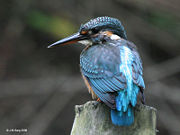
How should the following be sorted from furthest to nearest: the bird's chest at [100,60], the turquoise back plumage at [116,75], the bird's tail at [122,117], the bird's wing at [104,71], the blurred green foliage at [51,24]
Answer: the blurred green foliage at [51,24] < the bird's chest at [100,60] < the bird's wing at [104,71] < the turquoise back plumage at [116,75] < the bird's tail at [122,117]

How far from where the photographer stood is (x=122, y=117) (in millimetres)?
2496

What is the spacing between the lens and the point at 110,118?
2590 millimetres

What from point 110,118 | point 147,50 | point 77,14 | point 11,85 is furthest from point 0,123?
point 110,118

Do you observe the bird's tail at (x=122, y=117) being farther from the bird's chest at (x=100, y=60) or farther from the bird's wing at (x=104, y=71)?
the bird's chest at (x=100, y=60)

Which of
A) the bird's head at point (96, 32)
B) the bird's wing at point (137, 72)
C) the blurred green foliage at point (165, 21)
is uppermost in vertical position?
the blurred green foliage at point (165, 21)

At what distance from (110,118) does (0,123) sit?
13.8ft

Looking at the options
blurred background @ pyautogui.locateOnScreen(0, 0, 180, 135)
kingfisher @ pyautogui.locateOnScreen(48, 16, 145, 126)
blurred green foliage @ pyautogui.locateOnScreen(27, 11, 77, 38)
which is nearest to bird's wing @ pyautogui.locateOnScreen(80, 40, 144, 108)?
kingfisher @ pyautogui.locateOnScreen(48, 16, 145, 126)

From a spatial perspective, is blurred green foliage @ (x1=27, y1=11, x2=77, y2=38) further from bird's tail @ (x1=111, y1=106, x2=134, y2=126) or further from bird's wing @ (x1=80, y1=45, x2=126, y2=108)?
bird's tail @ (x1=111, y1=106, x2=134, y2=126)

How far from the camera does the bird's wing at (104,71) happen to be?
2.84m

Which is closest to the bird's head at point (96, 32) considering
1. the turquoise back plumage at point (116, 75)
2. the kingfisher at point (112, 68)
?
the kingfisher at point (112, 68)

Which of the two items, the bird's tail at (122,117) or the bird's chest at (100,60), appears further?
the bird's chest at (100,60)

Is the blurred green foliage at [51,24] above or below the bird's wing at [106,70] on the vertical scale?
above

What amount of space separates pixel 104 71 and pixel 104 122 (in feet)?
2.17

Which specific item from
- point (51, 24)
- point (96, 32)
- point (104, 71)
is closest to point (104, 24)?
point (96, 32)
